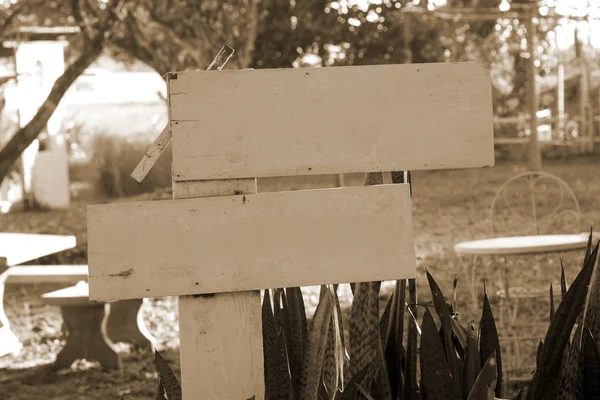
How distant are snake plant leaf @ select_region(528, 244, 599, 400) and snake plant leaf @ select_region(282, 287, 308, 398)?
1.82 ft

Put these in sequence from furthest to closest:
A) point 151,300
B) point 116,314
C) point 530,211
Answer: point 530,211 < point 151,300 < point 116,314

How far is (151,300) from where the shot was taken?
7.06m

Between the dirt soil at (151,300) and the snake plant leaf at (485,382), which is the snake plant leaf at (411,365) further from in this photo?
the snake plant leaf at (485,382)

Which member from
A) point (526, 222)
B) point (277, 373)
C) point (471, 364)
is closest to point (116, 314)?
point (526, 222)

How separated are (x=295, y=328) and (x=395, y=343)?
26 cm

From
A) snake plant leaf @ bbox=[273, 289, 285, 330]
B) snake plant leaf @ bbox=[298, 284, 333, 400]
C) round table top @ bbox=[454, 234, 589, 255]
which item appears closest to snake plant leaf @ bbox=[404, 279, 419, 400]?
snake plant leaf @ bbox=[298, 284, 333, 400]

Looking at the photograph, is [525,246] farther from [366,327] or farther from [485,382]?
[485,382]

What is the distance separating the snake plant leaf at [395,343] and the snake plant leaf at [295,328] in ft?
0.69

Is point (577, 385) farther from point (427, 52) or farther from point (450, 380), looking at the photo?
point (427, 52)

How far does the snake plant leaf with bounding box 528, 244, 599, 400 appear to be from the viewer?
2.03m

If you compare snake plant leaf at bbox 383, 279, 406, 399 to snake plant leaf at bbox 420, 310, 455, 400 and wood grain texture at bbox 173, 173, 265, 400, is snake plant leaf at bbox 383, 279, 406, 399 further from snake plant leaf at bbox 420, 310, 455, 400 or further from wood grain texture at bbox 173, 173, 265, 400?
wood grain texture at bbox 173, 173, 265, 400

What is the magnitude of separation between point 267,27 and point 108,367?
11884 mm

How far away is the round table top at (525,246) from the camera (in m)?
4.12

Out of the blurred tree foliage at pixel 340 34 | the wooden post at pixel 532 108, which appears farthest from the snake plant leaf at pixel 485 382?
the blurred tree foliage at pixel 340 34
